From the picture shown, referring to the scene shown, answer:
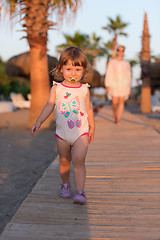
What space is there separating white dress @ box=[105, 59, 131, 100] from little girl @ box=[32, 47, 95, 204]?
4.74 meters

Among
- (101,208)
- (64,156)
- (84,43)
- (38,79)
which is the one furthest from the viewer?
(84,43)

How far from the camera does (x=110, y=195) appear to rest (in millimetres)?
2475

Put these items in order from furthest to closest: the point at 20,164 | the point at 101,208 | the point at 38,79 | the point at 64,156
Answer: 1. the point at 38,79
2. the point at 20,164
3. the point at 64,156
4. the point at 101,208

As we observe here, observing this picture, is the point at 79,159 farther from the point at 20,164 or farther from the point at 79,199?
the point at 20,164

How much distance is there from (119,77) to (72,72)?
492cm

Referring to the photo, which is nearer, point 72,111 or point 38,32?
point 72,111

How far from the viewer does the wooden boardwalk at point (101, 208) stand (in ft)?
5.92

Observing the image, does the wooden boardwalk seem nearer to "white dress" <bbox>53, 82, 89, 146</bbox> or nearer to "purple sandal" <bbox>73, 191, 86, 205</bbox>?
"purple sandal" <bbox>73, 191, 86, 205</bbox>

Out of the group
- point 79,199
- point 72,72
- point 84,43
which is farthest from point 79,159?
point 84,43

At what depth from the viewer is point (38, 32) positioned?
286 inches

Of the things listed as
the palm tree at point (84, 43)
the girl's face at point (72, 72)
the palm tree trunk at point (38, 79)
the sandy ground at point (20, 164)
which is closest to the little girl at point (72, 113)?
the girl's face at point (72, 72)

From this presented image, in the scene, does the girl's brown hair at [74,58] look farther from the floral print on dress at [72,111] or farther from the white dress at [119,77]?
the white dress at [119,77]

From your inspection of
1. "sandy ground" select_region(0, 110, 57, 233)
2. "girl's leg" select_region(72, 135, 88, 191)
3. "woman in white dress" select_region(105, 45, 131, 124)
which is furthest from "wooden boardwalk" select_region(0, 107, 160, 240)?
"woman in white dress" select_region(105, 45, 131, 124)

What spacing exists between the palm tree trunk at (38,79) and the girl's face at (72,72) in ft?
17.4
